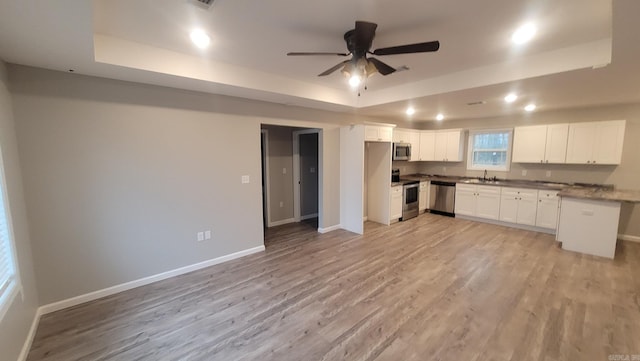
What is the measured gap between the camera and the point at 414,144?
22.2 ft

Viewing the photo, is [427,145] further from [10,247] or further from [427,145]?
[10,247]

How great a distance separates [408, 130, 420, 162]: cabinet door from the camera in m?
6.65

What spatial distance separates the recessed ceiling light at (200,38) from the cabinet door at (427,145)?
5.85 meters

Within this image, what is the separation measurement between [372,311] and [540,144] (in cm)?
531

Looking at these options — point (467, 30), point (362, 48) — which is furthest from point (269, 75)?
point (467, 30)

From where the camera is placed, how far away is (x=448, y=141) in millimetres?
6672

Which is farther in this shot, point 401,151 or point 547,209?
point 401,151

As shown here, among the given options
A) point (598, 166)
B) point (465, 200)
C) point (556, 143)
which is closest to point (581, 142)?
point (556, 143)

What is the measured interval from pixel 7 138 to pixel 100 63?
1.01 metres

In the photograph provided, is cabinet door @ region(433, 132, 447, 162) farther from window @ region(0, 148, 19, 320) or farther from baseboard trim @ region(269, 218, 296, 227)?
window @ region(0, 148, 19, 320)

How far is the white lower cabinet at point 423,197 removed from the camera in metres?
6.54

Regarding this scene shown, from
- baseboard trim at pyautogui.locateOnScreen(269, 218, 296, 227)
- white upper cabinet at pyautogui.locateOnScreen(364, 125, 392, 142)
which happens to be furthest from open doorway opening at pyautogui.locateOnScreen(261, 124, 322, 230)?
white upper cabinet at pyautogui.locateOnScreen(364, 125, 392, 142)

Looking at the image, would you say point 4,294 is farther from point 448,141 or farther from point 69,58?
point 448,141

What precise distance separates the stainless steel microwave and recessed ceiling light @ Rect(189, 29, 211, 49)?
14.4 feet
